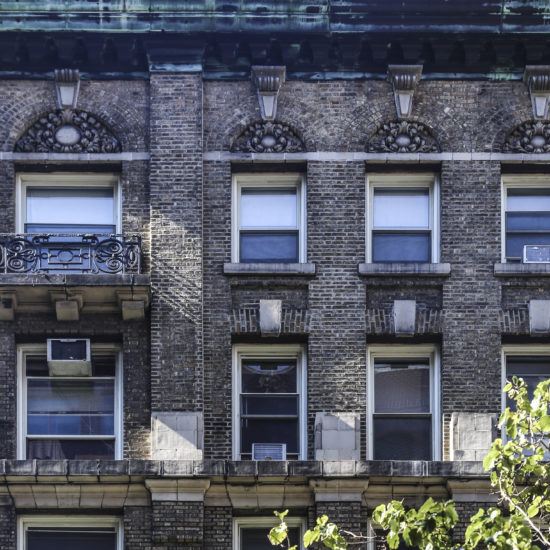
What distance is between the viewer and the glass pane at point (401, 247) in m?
26.7

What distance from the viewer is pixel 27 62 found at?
1057 inches

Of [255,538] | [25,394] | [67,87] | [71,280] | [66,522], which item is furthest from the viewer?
[67,87]

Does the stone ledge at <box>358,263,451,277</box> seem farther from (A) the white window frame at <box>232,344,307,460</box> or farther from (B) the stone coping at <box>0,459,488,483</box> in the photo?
(B) the stone coping at <box>0,459,488,483</box>

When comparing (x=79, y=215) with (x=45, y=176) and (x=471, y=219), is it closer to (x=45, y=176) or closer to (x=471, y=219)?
(x=45, y=176)

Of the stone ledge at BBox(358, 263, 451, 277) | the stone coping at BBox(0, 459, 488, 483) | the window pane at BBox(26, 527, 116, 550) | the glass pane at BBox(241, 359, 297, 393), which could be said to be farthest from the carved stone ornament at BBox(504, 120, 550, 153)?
the window pane at BBox(26, 527, 116, 550)

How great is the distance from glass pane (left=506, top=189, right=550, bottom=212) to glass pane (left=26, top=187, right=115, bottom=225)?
20.0 feet

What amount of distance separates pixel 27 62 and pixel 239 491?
Answer: 7.28 meters

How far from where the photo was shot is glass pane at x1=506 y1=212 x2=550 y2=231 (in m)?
26.8

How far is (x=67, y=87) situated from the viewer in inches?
1052

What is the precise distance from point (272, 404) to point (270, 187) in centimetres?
332

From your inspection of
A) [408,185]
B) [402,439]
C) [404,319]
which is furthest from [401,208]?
[402,439]

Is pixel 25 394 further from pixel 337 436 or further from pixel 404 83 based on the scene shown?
pixel 404 83

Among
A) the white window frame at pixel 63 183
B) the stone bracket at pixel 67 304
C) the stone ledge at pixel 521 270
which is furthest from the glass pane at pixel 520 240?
the stone bracket at pixel 67 304

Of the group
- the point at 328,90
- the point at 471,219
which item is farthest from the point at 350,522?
the point at 328,90
